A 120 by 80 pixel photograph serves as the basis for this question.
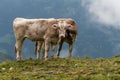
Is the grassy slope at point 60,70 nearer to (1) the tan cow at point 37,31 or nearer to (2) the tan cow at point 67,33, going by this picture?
(1) the tan cow at point 37,31

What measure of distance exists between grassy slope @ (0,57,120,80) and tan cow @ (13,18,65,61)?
2085mm

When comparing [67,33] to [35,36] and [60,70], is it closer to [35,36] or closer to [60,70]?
[35,36]

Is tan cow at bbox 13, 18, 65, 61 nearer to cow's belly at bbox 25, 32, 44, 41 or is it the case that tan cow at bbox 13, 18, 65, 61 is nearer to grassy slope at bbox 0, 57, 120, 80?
cow's belly at bbox 25, 32, 44, 41

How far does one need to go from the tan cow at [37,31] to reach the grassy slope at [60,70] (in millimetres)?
2085

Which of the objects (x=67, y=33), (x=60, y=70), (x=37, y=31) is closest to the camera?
(x=60, y=70)

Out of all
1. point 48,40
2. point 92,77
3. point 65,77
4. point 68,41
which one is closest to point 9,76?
point 65,77

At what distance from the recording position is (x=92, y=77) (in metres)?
23.2

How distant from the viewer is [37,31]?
34.7 m

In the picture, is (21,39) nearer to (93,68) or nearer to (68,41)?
(68,41)

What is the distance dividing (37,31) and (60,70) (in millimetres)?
7875

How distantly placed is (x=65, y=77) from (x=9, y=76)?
138 inches

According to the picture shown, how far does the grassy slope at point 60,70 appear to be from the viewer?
24.0 m

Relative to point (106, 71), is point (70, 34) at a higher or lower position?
higher

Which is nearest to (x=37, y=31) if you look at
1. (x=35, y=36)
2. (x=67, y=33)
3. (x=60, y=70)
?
(x=35, y=36)
